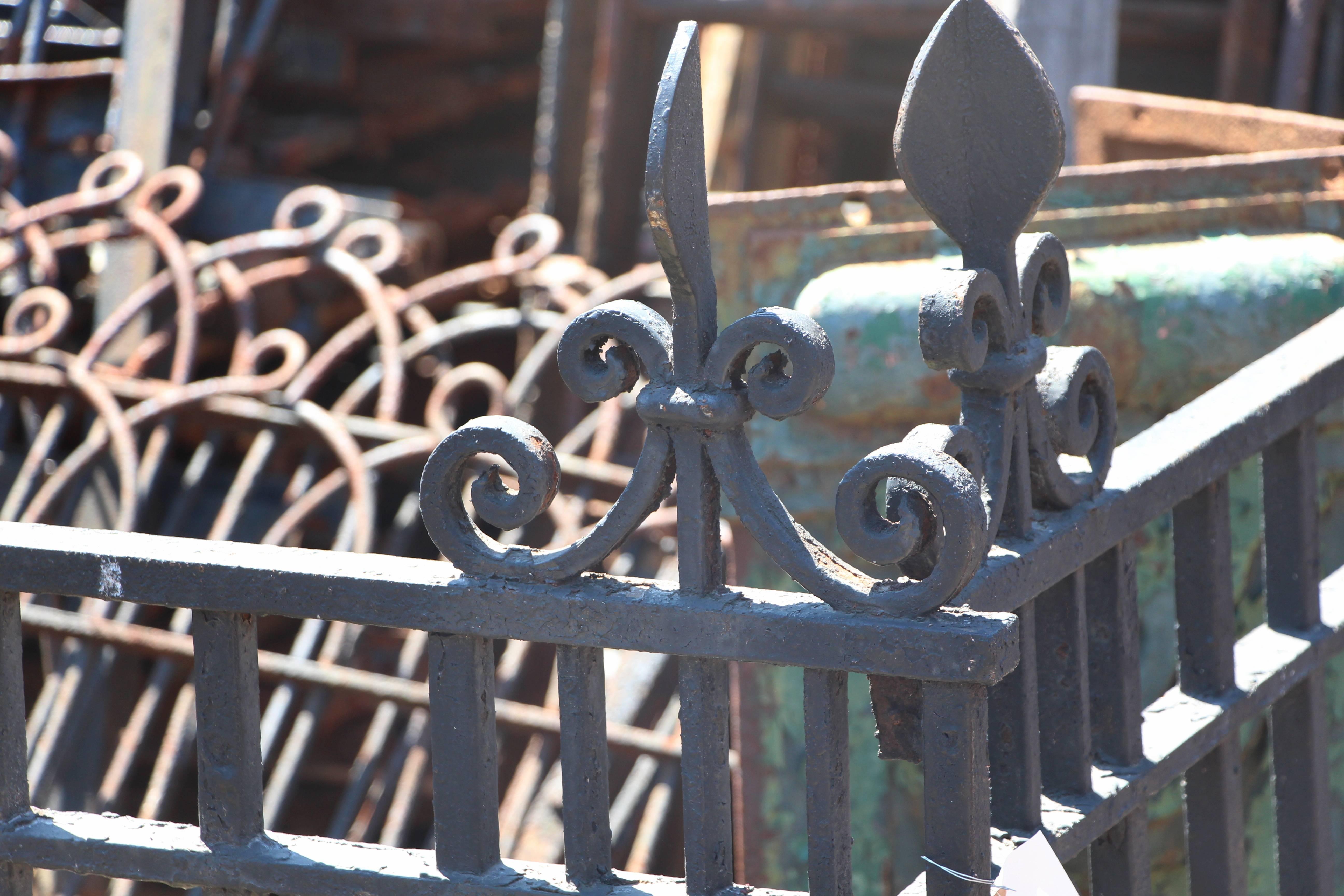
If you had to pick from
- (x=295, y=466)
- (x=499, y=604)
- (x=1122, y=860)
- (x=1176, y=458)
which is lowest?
(x=295, y=466)

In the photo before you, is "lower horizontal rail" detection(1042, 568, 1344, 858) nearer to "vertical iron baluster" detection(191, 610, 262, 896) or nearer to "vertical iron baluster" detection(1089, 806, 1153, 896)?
"vertical iron baluster" detection(1089, 806, 1153, 896)

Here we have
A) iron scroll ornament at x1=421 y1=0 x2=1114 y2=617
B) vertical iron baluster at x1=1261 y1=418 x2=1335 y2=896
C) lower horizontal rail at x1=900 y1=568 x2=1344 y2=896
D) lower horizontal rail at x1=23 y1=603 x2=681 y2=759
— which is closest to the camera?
iron scroll ornament at x1=421 y1=0 x2=1114 y2=617

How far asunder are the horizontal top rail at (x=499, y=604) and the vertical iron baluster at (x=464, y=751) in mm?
32

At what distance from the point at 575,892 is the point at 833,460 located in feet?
2.91

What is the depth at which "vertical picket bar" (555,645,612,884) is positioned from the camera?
1.02 meters

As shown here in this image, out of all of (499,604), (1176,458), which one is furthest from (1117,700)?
(499,604)

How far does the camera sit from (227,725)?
1075 mm

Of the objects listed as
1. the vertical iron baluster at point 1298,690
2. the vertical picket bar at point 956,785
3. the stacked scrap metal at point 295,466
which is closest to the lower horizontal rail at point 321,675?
the stacked scrap metal at point 295,466

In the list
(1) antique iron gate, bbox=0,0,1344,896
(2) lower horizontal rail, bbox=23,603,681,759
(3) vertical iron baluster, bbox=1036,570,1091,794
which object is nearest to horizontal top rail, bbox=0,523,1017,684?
(1) antique iron gate, bbox=0,0,1344,896

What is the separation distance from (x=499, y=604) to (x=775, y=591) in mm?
215

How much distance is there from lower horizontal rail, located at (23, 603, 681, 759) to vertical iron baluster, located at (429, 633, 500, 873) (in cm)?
155

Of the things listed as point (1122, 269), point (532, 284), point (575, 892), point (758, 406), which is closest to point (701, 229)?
point (758, 406)

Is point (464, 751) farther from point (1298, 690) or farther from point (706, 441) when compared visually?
point (1298, 690)

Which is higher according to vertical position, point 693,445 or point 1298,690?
point 693,445
